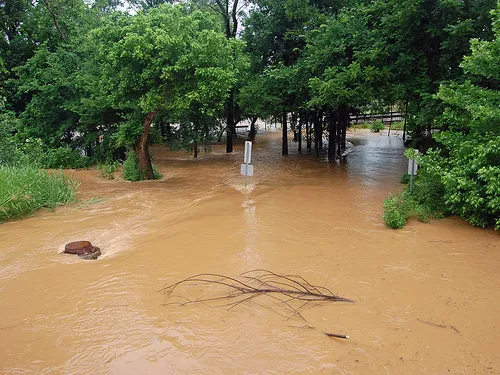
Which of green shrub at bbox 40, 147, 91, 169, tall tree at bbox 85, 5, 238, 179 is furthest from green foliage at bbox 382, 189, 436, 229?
green shrub at bbox 40, 147, 91, 169

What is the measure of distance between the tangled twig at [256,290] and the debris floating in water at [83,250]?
2.07 m

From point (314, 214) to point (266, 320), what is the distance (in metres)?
5.04

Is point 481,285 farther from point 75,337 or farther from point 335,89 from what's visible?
point 335,89

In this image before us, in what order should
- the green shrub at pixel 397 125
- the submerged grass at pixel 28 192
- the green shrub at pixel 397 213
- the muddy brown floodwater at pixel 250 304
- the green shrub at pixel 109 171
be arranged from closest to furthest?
the muddy brown floodwater at pixel 250 304 → the green shrub at pixel 397 213 → the submerged grass at pixel 28 192 → the green shrub at pixel 109 171 → the green shrub at pixel 397 125

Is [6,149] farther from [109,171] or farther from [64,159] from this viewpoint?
[64,159]

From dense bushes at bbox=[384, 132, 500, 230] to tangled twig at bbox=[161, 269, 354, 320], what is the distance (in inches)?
137

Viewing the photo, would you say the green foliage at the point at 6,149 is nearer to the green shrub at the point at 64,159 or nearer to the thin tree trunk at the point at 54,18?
the green shrub at the point at 64,159

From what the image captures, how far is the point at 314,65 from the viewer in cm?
1348

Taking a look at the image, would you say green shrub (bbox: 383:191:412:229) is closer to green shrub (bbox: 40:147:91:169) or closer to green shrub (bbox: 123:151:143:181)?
green shrub (bbox: 123:151:143:181)

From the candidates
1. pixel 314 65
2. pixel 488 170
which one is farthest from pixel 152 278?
pixel 314 65

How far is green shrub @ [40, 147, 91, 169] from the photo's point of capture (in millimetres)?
16750

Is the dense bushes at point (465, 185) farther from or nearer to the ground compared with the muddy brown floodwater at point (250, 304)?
farther from the ground

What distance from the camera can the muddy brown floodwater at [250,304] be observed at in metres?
3.76

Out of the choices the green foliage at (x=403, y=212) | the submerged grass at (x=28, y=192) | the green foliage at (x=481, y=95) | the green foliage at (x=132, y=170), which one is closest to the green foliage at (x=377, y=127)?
the green foliage at (x=132, y=170)
